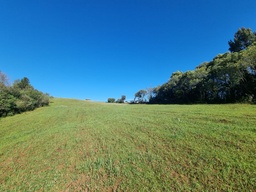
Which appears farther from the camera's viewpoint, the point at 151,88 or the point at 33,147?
the point at 151,88

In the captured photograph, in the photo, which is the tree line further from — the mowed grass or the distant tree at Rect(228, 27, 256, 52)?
the mowed grass

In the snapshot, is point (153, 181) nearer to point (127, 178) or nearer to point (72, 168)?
point (127, 178)

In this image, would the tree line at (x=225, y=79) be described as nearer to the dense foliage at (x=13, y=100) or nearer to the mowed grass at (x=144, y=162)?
the mowed grass at (x=144, y=162)

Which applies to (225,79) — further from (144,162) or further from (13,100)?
(13,100)

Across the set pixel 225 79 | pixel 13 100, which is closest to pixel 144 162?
pixel 225 79

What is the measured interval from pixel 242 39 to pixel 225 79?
82.6 feet

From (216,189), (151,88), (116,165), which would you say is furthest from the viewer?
(151,88)

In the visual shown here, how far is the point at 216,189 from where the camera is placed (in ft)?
15.5

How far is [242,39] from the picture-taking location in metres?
44.3

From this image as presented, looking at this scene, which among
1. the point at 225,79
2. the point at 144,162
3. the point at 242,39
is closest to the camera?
the point at 144,162

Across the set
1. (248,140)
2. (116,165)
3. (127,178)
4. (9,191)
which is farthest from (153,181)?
(9,191)

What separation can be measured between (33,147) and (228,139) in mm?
13701

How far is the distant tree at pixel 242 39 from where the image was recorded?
42.9m

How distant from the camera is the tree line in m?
25.8
